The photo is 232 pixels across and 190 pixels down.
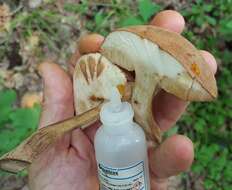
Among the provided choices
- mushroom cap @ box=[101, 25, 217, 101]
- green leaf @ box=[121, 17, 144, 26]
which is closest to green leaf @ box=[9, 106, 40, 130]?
green leaf @ box=[121, 17, 144, 26]

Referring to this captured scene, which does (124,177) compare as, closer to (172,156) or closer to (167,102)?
(172,156)

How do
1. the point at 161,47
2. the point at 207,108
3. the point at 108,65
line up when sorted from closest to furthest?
1. the point at 161,47
2. the point at 108,65
3. the point at 207,108

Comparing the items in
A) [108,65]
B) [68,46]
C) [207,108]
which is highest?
[108,65]

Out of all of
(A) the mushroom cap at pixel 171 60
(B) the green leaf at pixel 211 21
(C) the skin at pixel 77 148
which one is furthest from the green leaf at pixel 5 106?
(B) the green leaf at pixel 211 21

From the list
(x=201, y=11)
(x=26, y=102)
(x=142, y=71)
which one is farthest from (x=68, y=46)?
(x=142, y=71)

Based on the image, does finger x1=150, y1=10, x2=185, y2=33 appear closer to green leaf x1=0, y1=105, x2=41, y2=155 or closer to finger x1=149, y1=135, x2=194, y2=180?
finger x1=149, y1=135, x2=194, y2=180

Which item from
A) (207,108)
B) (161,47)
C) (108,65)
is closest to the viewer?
(161,47)

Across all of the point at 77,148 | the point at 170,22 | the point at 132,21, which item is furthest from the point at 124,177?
the point at 132,21

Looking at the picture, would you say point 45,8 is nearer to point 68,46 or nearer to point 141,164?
point 68,46

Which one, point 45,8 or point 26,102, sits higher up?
point 45,8
